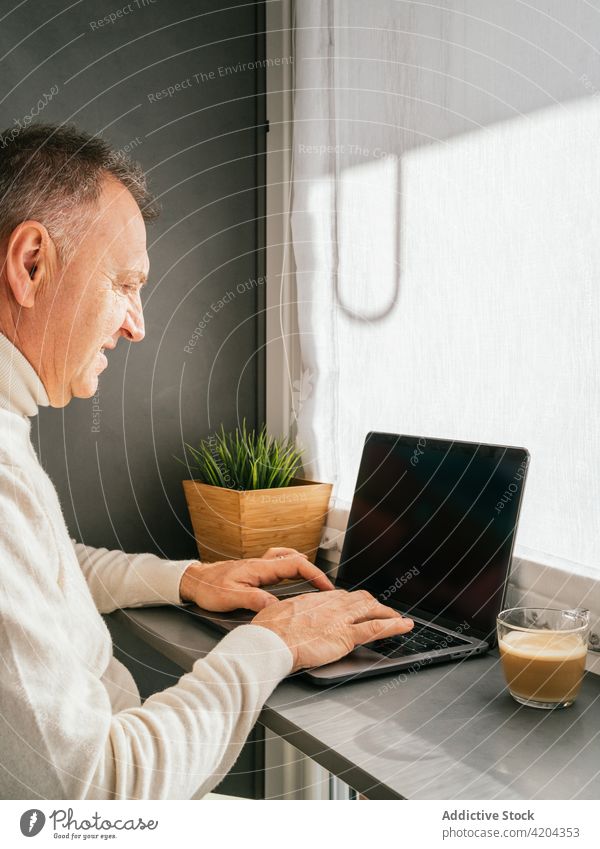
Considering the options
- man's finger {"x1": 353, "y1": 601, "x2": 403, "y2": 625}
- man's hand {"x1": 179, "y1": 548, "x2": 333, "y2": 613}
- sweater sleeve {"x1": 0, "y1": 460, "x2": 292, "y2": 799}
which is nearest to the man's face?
sweater sleeve {"x1": 0, "y1": 460, "x2": 292, "y2": 799}

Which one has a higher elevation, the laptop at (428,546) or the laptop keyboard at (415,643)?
the laptop at (428,546)

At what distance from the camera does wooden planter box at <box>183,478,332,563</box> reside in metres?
1.22

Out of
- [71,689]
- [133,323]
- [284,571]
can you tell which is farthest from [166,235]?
[71,689]

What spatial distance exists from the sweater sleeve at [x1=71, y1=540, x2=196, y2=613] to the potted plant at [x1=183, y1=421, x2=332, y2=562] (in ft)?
0.44

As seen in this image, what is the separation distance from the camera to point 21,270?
0.81 metres

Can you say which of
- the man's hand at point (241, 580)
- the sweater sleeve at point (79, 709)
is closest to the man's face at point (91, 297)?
the sweater sleeve at point (79, 709)

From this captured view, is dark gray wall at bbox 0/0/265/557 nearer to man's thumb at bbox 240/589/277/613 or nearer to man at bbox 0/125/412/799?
man at bbox 0/125/412/799

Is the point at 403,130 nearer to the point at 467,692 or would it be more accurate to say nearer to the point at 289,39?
the point at 289,39

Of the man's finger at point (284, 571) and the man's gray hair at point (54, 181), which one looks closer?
the man's gray hair at point (54, 181)

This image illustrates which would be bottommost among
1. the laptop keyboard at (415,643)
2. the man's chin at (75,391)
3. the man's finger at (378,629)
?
the laptop keyboard at (415,643)

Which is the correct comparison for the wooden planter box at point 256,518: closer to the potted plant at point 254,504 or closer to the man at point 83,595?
the potted plant at point 254,504

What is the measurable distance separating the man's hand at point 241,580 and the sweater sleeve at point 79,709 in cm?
22

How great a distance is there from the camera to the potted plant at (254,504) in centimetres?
122
